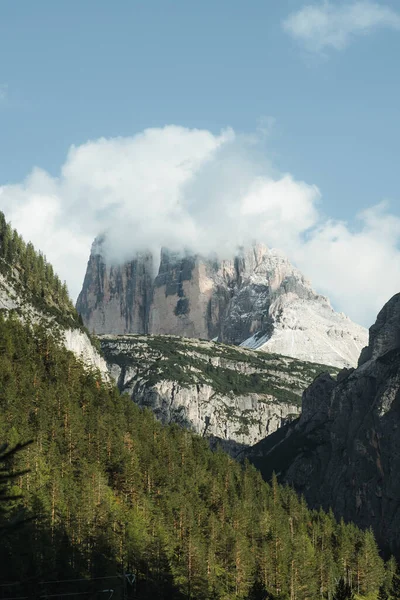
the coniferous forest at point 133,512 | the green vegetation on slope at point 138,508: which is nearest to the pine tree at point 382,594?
the coniferous forest at point 133,512

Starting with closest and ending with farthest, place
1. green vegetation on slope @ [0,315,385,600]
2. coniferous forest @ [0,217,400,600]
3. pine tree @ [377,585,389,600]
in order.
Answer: coniferous forest @ [0,217,400,600] < green vegetation on slope @ [0,315,385,600] < pine tree @ [377,585,389,600]

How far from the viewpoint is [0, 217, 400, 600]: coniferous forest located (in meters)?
103

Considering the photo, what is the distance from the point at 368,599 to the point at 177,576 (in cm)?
6077

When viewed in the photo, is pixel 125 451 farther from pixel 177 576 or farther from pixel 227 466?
pixel 227 466

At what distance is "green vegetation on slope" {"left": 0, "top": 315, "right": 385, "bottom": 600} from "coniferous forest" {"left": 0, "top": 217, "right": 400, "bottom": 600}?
0.25 meters

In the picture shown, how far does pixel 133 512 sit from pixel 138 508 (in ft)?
7.84

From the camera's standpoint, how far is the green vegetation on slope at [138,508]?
107606 mm

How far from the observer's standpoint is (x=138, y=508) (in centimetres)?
13025

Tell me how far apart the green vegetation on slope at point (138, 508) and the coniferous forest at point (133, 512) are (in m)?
0.25

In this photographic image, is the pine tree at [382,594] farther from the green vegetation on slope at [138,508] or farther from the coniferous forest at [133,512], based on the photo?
the green vegetation on slope at [138,508]

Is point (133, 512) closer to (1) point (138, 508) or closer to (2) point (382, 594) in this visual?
(1) point (138, 508)

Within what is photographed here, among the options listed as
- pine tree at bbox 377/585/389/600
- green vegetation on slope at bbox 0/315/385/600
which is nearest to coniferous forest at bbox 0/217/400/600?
green vegetation on slope at bbox 0/315/385/600

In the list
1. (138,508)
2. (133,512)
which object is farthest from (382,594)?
(133,512)

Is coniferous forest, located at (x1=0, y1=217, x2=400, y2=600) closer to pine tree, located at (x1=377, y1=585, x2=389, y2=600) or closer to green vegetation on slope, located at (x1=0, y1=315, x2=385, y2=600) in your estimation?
green vegetation on slope, located at (x1=0, y1=315, x2=385, y2=600)
